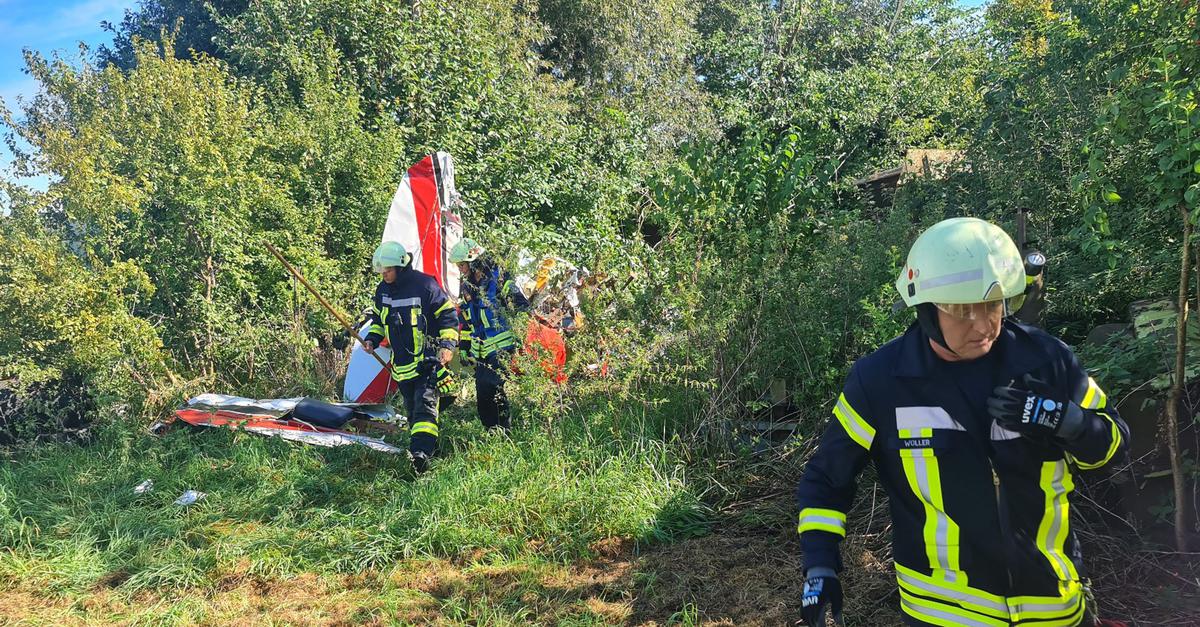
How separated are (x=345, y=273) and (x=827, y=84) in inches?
418

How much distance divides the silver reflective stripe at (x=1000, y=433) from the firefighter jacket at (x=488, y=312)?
4.45 m

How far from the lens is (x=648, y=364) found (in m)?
5.34

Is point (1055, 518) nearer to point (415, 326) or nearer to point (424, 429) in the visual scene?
point (424, 429)

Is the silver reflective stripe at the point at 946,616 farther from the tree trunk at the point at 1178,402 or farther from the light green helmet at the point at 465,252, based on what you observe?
the light green helmet at the point at 465,252

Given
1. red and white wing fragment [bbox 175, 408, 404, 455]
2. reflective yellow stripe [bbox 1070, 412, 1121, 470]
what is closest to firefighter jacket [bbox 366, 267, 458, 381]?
red and white wing fragment [bbox 175, 408, 404, 455]

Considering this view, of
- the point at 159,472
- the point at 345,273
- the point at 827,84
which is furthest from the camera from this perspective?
the point at 827,84

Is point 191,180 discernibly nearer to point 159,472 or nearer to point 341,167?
point 341,167

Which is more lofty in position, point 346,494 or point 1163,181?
point 1163,181

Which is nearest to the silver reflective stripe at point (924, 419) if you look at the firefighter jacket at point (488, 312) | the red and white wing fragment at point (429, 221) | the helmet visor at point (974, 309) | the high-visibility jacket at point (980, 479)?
the high-visibility jacket at point (980, 479)

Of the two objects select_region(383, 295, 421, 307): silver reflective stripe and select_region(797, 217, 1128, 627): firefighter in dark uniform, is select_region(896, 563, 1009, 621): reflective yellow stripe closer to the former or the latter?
select_region(797, 217, 1128, 627): firefighter in dark uniform

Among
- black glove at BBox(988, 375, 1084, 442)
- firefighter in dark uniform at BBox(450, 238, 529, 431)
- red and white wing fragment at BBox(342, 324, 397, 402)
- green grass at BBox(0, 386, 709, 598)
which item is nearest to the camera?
black glove at BBox(988, 375, 1084, 442)

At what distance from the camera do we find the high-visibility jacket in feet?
5.95

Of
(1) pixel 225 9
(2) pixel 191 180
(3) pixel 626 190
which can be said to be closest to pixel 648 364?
(2) pixel 191 180

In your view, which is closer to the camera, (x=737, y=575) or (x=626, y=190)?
(x=737, y=575)
